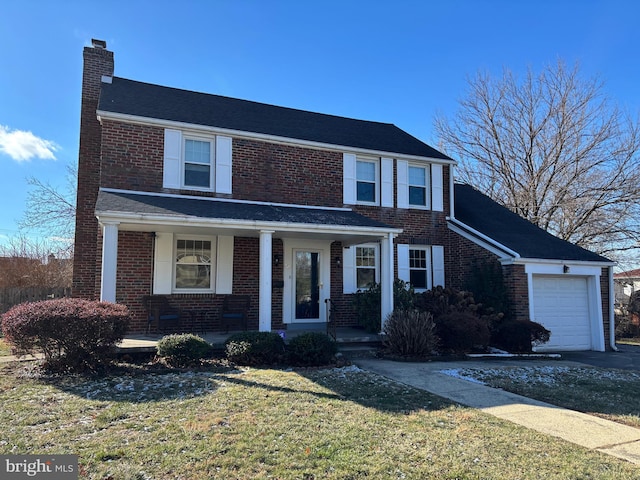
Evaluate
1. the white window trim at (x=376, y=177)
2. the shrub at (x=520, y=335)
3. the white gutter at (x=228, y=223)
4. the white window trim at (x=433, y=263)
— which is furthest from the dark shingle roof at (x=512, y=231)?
the white gutter at (x=228, y=223)

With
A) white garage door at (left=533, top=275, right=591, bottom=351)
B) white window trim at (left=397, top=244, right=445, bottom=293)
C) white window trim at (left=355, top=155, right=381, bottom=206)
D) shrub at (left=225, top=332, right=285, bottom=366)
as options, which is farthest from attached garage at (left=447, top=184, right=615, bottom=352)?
shrub at (left=225, top=332, right=285, bottom=366)

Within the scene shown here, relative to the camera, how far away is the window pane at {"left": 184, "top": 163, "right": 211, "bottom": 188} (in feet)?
38.5

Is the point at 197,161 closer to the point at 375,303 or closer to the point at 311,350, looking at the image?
the point at 375,303

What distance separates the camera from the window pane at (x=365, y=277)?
44.3ft

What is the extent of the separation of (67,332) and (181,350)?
1869 mm

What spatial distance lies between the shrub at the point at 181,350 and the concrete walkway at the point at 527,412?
3114 millimetres

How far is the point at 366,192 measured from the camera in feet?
45.4

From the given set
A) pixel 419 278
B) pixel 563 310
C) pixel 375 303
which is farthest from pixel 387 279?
pixel 563 310

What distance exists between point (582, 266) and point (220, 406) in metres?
11.9

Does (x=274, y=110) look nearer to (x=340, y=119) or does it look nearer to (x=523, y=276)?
(x=340, y=119)

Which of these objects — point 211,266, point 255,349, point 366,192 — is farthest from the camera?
point 366,192

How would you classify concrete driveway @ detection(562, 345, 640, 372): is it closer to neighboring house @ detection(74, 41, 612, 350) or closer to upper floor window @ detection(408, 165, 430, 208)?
neighboring house @ detection(74, 41, 612, 350)

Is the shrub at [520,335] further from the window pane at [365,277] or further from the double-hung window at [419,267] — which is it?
the window pane at [365,277]

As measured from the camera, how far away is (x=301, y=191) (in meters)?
12.9
